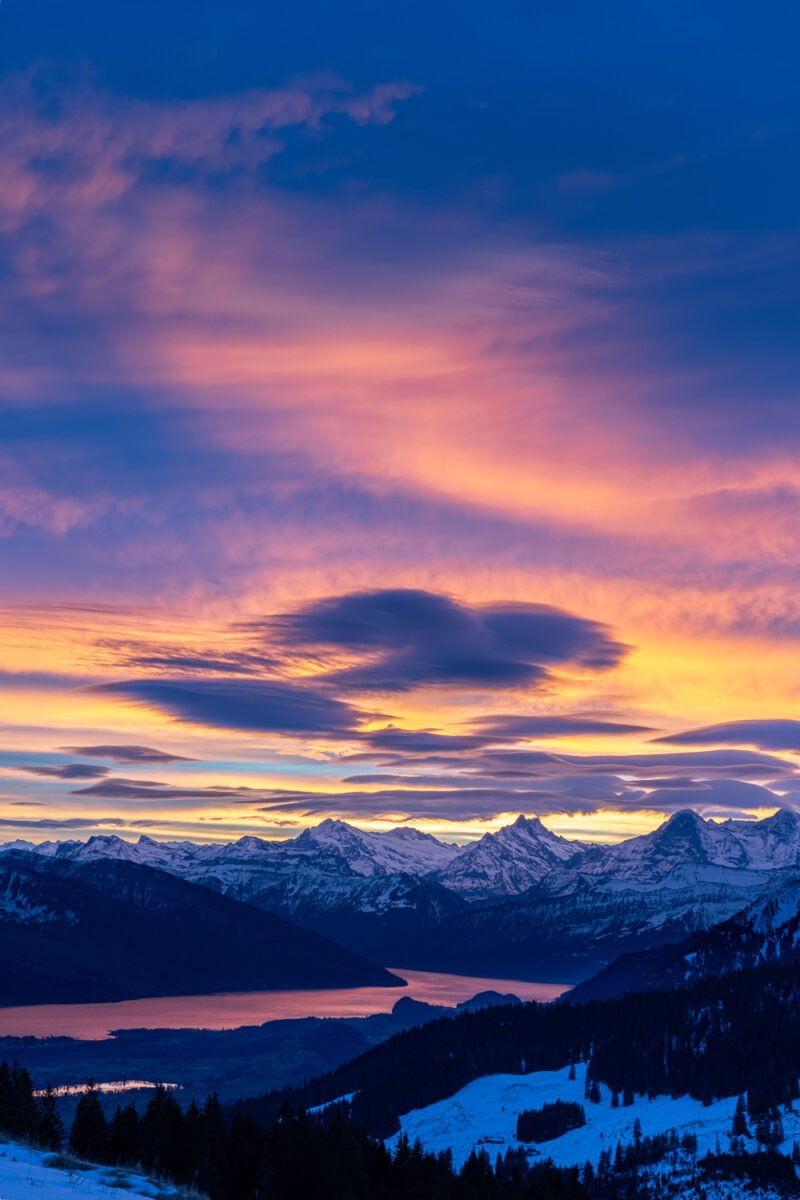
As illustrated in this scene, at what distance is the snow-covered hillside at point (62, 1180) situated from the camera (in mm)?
32125

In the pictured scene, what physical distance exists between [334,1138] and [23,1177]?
8708 cm

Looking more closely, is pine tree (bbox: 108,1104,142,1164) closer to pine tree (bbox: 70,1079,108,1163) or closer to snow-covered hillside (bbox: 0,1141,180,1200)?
pine tree (bbox: 70,1079,108,1163)

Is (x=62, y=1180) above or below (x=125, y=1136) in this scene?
above

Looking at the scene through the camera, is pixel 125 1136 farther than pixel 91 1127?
Yes

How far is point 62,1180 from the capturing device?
35.9 m

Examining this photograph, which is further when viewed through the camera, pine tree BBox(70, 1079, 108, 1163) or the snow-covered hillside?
pine tree BBox(70, 1079, 108, 1163)

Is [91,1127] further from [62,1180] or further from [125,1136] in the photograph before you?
[62,1180]

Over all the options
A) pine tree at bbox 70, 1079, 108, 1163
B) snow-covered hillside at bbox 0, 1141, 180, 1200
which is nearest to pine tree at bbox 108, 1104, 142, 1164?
pine tree at bbox 70, 1079, 108, 1163

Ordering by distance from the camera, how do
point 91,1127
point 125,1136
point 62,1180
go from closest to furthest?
point 62,1180 → point 91,1127 → point 125,1136

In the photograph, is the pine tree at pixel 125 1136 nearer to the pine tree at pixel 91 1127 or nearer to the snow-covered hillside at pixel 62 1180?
the pine tree at pixel 91 1127

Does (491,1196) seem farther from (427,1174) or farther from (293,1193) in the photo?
(293,1193)

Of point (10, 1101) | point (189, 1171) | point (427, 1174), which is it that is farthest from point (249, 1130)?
point (10, 1101)

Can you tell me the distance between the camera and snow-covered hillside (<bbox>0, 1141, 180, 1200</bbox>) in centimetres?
3212

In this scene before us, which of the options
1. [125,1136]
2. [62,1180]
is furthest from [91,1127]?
[62,1180]
